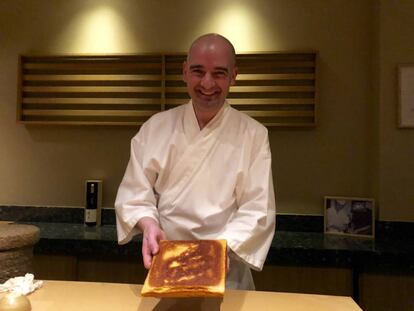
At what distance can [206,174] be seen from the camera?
152 centimetres

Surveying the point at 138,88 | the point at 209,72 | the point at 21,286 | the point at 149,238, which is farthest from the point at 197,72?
the point at 138,88

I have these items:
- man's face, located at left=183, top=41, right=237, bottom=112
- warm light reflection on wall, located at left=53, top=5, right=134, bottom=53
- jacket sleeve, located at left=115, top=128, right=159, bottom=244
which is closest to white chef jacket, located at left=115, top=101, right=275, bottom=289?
jacket sleeve, located at left=115, top=128, right=159, bottom=244

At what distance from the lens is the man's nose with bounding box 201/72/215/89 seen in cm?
145

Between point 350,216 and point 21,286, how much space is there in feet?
6.53

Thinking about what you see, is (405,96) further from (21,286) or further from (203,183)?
(21,286)

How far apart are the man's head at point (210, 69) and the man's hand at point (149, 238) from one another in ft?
1.64

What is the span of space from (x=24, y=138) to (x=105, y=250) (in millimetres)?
1231

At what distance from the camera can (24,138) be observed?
2.90 meters

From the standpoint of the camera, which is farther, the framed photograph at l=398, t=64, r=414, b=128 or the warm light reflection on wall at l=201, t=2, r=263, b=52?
the warm light reflection on wall at l=201, t=2, r=263, b=52

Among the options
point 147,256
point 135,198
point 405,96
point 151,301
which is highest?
point 405,96

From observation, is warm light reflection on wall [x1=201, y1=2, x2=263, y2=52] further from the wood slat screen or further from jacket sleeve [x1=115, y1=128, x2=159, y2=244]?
jacket sleeve [x1=115, y1=128, x2=159, y2=244]

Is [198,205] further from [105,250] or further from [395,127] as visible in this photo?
[395,127]

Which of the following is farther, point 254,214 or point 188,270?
point 254,214

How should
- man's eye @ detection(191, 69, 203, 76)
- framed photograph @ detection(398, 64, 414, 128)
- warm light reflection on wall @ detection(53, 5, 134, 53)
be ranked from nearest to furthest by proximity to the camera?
man's eye @ detection(191, 69, 203, 76), framed photograph @ detection(398, 64, 414, 128), warm light reflection on wall @ detection(53, 5, 134, 53)
